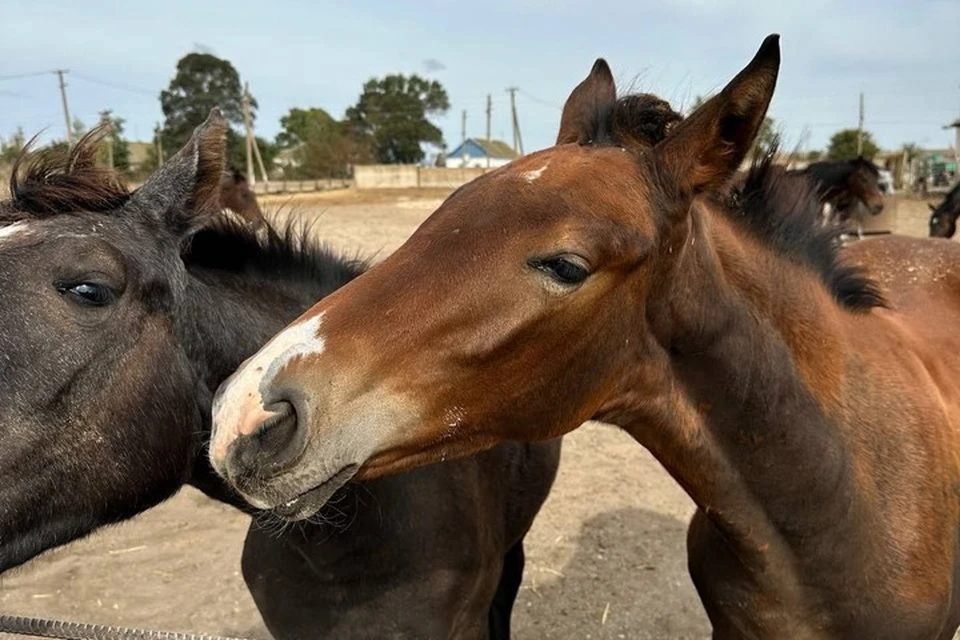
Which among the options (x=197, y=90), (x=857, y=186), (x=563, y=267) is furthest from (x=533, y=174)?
(x=197, y=90)

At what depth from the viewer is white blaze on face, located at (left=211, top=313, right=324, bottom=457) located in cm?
159

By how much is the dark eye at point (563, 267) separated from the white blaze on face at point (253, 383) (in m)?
0.49

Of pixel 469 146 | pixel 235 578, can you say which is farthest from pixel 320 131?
pixel 235 578

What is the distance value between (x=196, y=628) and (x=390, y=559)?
249 centimetres

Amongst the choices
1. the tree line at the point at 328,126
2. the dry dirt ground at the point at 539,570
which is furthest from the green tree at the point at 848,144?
the dry dirt ground at the point at 539,570

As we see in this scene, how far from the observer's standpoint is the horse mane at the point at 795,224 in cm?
232

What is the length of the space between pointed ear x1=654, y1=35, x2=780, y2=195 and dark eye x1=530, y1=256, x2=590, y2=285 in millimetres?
355

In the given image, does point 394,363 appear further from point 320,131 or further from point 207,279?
point 320,131

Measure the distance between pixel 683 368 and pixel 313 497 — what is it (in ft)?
3.18

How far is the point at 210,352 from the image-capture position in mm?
2260

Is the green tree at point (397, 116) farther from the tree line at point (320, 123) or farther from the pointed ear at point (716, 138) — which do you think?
the pointed ear at point (716, 138)

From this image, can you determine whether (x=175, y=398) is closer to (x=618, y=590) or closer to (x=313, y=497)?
(x=313, y=497)

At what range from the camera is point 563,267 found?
173 centimetres

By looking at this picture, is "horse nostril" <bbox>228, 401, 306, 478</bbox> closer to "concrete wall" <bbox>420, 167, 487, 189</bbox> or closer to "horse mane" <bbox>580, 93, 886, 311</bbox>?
"horse mane" <bbox>580, 93, 886, 311</bbox>
